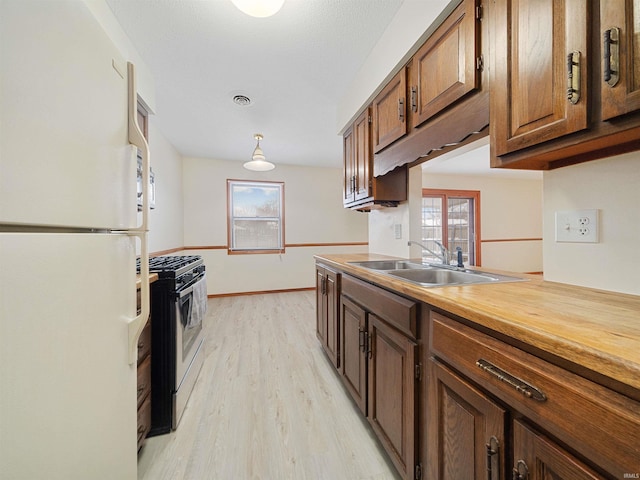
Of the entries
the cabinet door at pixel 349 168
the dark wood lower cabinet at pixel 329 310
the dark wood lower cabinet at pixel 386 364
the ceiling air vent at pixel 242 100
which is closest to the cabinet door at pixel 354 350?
the dark wood lower cabinet at pixel 386 364

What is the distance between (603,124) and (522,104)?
25 centimetres

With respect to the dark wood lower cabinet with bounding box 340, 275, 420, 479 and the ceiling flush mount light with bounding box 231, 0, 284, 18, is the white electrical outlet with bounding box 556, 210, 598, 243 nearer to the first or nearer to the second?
the dark wood lower cabinet with bounding box 340, 275, 420, 479

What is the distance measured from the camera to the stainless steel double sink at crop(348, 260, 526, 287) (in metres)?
1.28

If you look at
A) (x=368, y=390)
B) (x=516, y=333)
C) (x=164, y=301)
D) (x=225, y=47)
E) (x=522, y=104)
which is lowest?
(x=368, y=390)

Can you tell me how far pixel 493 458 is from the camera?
2.24ft

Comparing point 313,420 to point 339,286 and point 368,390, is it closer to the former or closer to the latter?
point 368,390

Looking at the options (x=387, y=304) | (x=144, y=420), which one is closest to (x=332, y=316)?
(x=387, y=304)

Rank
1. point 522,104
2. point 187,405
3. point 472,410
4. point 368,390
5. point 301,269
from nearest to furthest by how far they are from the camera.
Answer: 1. point 472,410
2. point 522,104
3. point 368,390
4. point 187,405
5. point 301,269

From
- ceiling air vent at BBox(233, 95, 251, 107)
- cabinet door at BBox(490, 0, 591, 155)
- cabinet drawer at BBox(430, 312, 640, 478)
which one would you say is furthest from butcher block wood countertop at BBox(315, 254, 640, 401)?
ceiling air vent at BBox(233, 95, 251, 107)

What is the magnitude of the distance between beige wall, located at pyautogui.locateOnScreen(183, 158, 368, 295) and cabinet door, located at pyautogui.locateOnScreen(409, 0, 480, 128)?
3.76 metres

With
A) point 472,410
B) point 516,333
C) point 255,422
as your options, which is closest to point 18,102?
point 516,333

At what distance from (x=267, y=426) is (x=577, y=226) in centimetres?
185

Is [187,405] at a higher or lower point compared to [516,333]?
lower

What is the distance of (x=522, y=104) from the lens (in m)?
0.87
